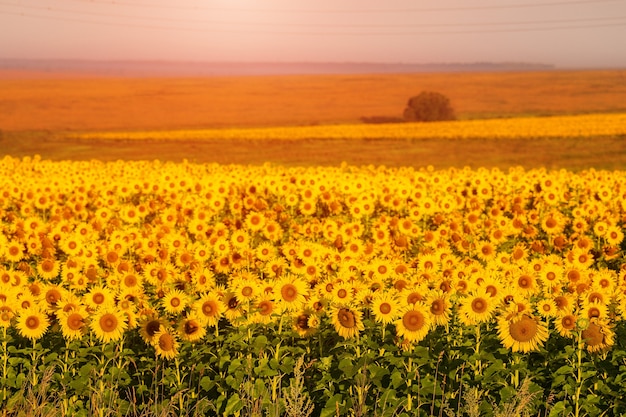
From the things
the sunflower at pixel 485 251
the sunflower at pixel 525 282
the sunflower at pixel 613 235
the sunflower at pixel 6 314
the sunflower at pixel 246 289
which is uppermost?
the sunflower at pixel 246 289

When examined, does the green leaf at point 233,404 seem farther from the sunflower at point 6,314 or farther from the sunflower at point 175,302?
the sunflower at point 6,314

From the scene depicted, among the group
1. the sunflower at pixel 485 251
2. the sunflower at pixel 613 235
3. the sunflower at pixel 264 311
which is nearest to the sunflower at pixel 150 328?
the sunflower at pixel 264 311

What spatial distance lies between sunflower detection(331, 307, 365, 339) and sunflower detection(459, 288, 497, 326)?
3.06ft

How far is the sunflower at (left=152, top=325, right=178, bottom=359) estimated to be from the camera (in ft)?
29.3

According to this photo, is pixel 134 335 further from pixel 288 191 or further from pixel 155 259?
pixel 288 191

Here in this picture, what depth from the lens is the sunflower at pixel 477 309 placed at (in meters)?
8.80

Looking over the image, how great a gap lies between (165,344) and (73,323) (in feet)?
2.99

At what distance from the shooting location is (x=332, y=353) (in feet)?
29.4

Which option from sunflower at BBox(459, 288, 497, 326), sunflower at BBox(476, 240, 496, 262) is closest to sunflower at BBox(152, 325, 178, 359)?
sunflower at BBox(459, 288, 497, 326)

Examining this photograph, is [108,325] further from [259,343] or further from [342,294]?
[342,294]

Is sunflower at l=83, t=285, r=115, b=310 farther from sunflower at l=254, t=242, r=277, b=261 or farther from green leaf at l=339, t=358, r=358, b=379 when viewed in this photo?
sunflower at l=254, t=242, r=277, b=261

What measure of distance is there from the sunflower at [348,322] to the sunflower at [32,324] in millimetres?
2796

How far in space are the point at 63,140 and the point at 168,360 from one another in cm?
4568

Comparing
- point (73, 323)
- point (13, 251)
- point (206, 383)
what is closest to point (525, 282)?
point (206, 383)
